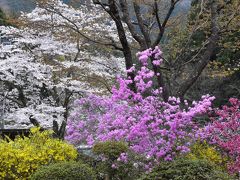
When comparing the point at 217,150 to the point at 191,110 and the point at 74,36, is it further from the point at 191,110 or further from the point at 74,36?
the point at 74,36

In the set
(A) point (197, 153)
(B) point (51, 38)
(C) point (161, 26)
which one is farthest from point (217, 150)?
(B) point (51, 38)

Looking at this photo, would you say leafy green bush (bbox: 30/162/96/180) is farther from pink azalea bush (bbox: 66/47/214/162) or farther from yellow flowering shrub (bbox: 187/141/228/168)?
yellow flowering shrub (bbox: 187/141/228/168)

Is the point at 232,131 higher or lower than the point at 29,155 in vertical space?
higher

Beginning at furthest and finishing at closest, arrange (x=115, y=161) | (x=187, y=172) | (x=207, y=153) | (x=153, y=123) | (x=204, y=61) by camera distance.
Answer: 1. (x=204, y=61)
2. (x=207, y=153)
3. (x=115, y=161)
4. (x=153, y=123)
5. (x=187, y=172)

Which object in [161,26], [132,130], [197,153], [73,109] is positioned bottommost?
[197,153]

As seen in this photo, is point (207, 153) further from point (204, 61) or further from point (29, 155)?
point (29, 155)

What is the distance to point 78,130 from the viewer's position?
37.0 ft

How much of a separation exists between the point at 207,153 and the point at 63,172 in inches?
135

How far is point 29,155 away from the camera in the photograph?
6.25 metres

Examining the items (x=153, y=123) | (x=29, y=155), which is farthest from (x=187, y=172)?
(x=29, y=155)

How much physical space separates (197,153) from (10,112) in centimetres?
704

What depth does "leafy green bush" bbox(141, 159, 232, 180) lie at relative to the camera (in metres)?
4.21

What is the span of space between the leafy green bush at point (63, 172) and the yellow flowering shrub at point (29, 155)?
387 mm

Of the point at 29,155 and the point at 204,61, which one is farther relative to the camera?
the point at 204,61
